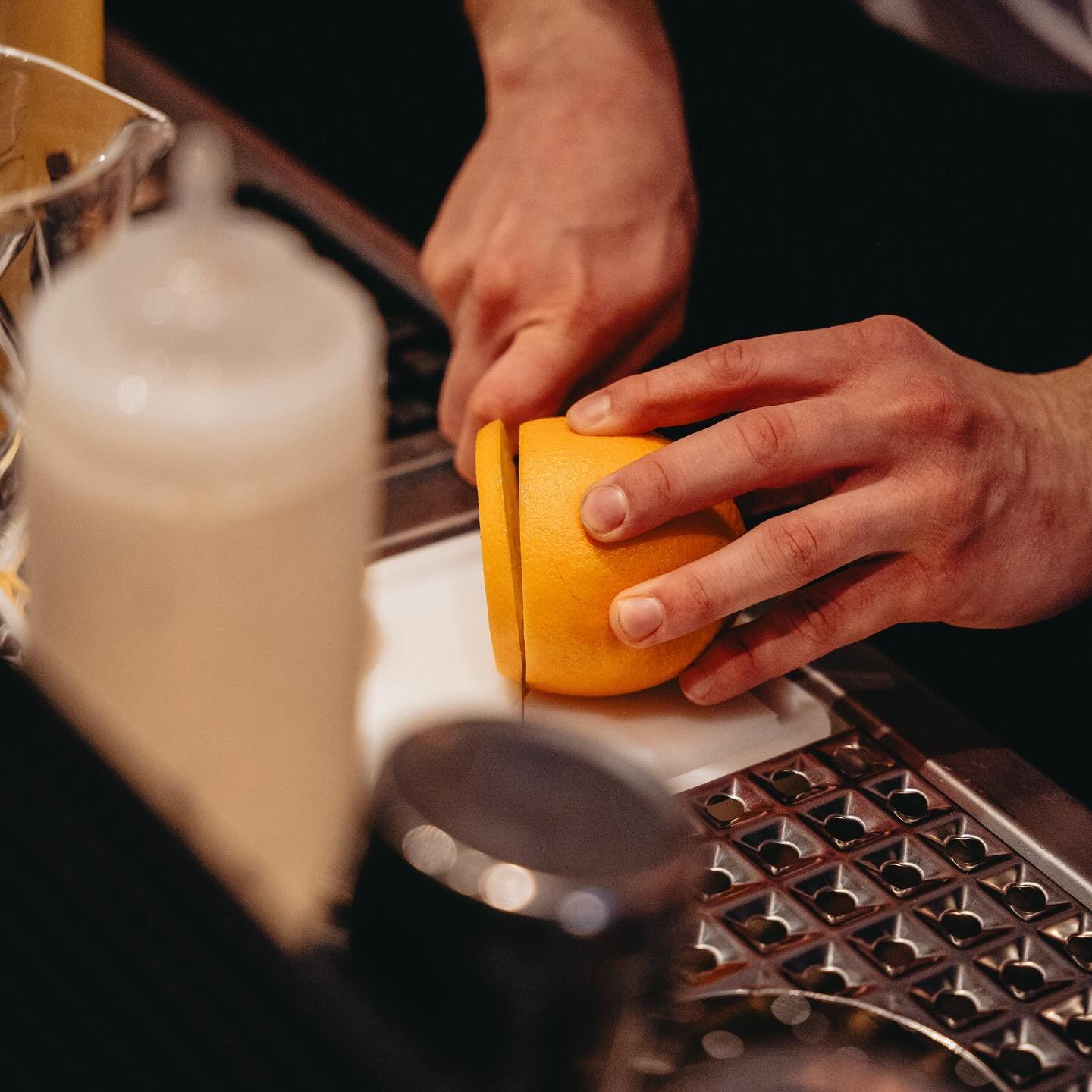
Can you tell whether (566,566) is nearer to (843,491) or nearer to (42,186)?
(843,491)

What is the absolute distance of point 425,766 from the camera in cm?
39

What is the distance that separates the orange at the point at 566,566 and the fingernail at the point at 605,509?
16 millimetres

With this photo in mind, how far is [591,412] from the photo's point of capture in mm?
893

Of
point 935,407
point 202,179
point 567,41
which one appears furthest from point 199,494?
point 567,41

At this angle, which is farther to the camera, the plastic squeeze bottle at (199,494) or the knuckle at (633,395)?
the knuckle at (633,395)

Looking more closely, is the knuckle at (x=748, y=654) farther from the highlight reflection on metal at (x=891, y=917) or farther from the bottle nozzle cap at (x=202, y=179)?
the bottle nozzle cap at (x=202, y=179)

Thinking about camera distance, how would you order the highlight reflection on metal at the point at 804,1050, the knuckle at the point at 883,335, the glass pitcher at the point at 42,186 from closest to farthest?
1. the highlight reflection on metal at the point at 804,1050
2. the glass pitcher at the point at 42,186
3. the knuckle at the point at 883,335

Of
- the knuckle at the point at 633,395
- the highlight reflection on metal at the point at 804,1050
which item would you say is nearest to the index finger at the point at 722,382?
the knuckle at the point at 633,395

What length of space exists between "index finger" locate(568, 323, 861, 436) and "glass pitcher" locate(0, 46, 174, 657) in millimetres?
316

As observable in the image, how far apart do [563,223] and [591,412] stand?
0.34 meters

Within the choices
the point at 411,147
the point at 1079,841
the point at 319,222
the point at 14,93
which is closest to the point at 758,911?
the point at 1079,841

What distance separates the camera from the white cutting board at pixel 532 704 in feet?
2.77

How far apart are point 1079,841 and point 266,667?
0.54 m

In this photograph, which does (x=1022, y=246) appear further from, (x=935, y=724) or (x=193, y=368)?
(x=193, y=368)
